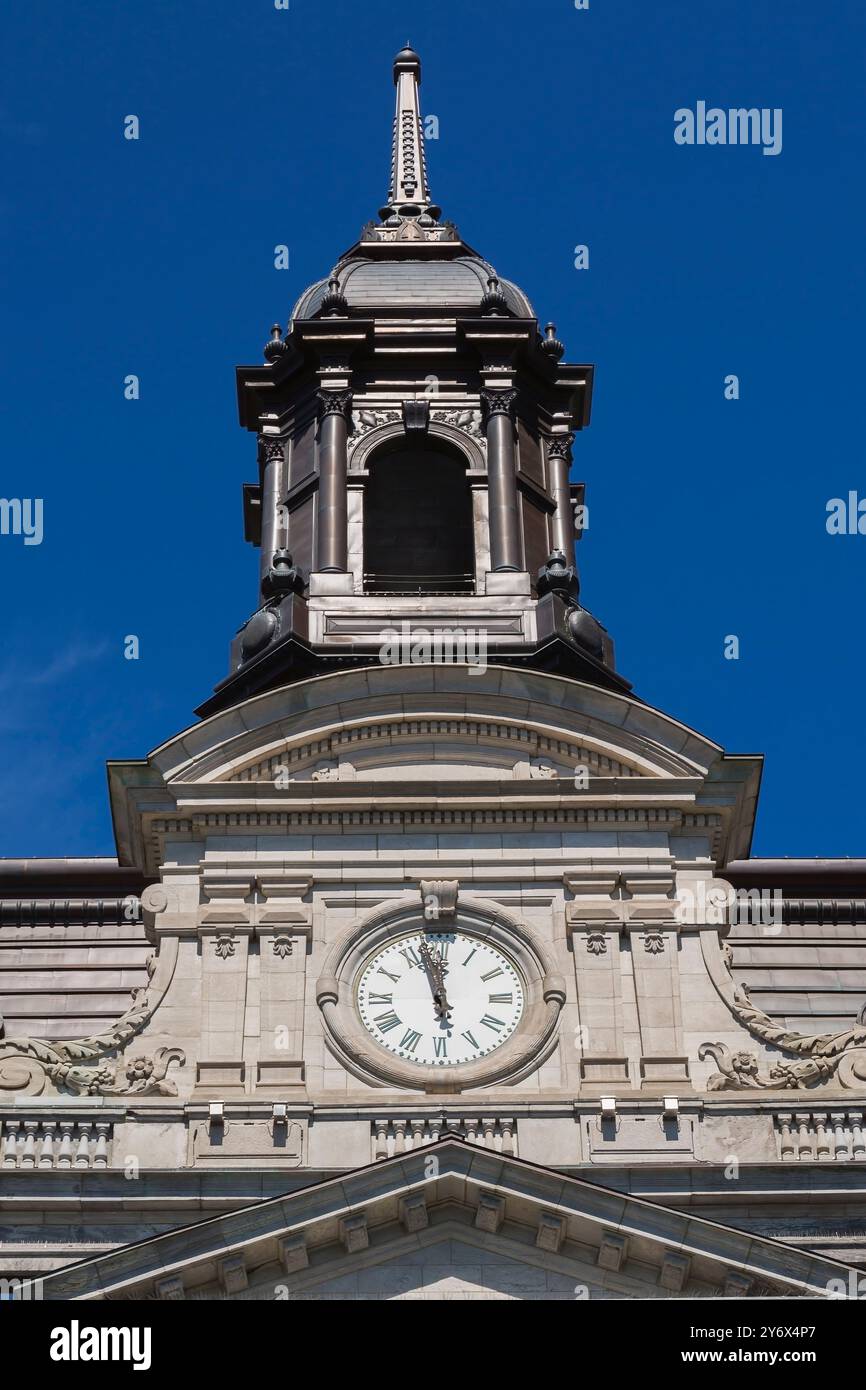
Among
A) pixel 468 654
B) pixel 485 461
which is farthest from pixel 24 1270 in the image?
pixel 485 461

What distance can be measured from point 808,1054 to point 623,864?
2687 mm

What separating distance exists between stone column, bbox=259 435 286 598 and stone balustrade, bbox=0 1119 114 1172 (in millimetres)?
9955

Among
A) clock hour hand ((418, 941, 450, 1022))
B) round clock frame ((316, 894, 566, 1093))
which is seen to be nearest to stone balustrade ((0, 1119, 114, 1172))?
round clock frame ((316, 894, 566, 1093))

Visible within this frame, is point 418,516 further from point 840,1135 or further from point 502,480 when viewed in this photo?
point 840,1135

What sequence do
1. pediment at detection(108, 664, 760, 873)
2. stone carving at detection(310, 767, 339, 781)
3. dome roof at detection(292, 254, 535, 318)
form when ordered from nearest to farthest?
pediment at detection(108, 664, 760, 873)
stone carving at detection(310, 767, 339, 781)
dome roof at detection(292, 254, 535, 318)

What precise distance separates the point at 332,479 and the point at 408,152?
30.7ft

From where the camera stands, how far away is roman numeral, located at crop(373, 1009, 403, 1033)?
2953cm

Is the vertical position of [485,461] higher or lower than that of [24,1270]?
higher

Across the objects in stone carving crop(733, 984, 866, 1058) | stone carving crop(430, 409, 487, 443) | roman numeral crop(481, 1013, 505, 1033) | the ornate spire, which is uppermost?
the ornate spire

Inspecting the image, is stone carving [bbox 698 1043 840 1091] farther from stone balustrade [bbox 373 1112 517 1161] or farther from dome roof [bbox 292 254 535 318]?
dome roof [bbox 292 254 535 318]

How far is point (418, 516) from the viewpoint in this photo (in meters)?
39.6

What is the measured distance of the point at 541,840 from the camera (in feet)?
101
